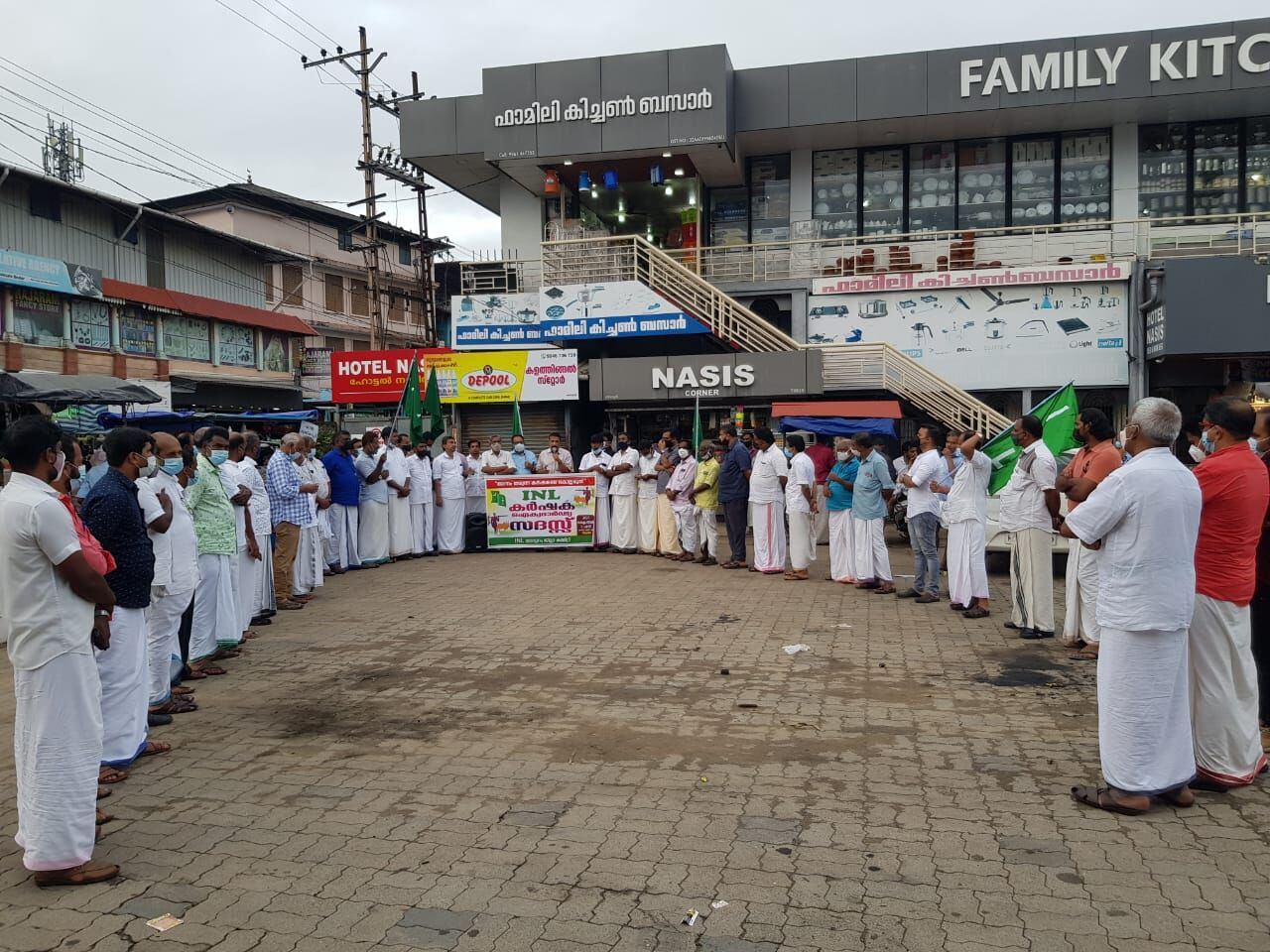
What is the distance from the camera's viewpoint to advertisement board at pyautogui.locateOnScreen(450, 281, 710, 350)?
19250 millimetres

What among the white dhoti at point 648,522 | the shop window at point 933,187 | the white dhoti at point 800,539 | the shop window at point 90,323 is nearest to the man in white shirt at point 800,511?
the white dhoti at point 800,539

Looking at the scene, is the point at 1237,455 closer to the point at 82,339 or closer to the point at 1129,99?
the point at 1129,99

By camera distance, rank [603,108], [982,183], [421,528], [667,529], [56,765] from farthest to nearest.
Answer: [982,183] → [603,108] → [421,528] → [667,529] → [56,765]

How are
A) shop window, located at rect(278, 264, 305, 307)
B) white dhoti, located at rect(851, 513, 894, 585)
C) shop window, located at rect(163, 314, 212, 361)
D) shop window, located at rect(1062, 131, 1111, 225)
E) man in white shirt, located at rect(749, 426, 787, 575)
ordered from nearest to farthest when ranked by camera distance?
1. white dhoti, located at rect(851, 513, 894, 585)
2. man in white shirt, located at rect(749, 426, 787, 575)
3. shop window, located at rect(1062, 131, 1111, 225)
4. shop window, located at rect(163, 314, 212, 361)
5. shop window, located at rect(278, 264, 305, 307)

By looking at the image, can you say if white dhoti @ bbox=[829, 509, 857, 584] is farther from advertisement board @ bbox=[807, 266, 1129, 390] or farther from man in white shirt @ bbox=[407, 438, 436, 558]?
advertisement board @ bbox=[807, 266, 1129, 390]

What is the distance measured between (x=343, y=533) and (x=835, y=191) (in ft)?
48.7

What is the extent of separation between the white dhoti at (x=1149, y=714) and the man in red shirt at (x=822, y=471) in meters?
9.30

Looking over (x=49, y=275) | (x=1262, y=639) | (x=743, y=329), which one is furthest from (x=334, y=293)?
(x=1262, y=639)

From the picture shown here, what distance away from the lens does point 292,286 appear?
3697 cm

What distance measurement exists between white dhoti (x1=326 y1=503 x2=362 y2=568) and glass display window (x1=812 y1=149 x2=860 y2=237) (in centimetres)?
1388

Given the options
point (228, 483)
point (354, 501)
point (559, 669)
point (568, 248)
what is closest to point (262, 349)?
point (568, 248)

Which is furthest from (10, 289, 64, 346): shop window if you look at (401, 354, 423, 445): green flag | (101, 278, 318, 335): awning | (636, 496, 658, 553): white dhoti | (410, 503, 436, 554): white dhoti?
(636, 496, 658, 553): white dhoti

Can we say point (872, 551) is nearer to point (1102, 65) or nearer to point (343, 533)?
point (343, 533)

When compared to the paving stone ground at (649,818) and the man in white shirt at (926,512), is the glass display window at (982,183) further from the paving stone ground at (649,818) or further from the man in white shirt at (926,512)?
the paving stone ground at (649,818)
